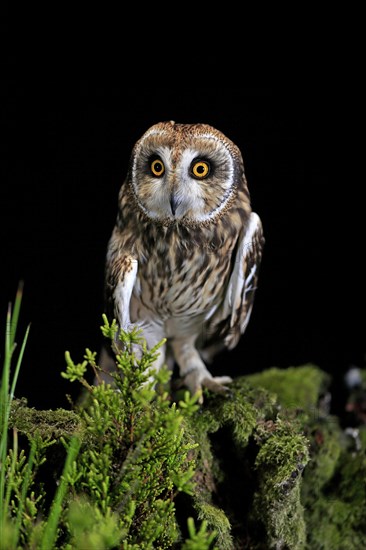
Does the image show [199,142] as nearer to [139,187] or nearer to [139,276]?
[139,187]

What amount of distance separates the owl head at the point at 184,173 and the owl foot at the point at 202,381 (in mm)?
569

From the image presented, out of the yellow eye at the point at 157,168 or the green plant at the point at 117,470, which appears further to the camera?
the yellow eye at the point at 157,168

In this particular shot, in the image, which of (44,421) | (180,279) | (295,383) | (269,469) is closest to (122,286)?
(180,279)

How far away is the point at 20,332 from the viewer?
248 cm

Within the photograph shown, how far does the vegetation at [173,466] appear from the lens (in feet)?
3.84

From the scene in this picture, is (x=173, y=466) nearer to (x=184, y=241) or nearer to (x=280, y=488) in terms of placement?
(x=280, y=488)

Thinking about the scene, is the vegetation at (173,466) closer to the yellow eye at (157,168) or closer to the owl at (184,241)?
the owl at (184,241)

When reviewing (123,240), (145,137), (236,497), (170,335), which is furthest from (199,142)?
(236,497)

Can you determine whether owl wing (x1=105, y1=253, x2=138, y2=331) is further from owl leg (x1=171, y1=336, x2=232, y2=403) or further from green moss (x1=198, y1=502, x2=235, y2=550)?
green moss (x1=198, y1=502, x2=235, y2=550)

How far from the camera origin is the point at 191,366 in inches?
88.2

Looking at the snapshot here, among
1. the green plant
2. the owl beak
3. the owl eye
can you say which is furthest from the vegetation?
the owl eye

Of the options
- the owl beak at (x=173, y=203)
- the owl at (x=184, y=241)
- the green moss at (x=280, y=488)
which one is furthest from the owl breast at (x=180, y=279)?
the green moss at (x=280, y=488)

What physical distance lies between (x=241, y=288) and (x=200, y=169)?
1.40 feet

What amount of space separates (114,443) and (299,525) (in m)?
0.82
